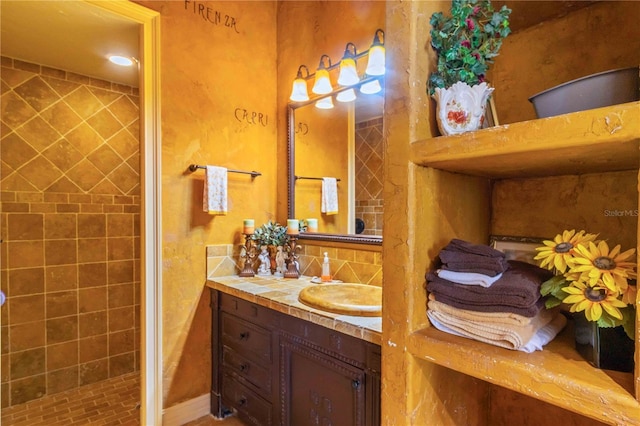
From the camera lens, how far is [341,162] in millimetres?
1970

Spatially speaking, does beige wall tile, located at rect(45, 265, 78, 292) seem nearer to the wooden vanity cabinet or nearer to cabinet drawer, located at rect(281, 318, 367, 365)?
the wooden vanity cabinet

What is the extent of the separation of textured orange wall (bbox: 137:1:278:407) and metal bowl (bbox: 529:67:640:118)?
1.76 m

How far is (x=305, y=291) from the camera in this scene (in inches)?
61.1

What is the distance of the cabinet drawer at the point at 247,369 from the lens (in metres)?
1.61

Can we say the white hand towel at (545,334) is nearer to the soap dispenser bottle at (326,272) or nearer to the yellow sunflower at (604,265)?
the yellow sunflower at (604,265)

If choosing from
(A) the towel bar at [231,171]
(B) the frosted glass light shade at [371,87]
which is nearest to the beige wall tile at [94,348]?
(A) the towel bar at [231,171]

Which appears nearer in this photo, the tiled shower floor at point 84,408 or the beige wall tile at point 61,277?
the tiled shower floor at point 84,408

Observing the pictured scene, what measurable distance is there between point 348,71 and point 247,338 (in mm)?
1508

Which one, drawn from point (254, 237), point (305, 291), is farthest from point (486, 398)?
point (254, 237)

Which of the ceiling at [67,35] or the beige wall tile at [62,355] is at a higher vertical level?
the ceiling at [67,35]

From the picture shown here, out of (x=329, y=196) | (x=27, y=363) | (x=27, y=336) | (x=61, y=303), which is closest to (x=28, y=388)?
(x=27, y=363)

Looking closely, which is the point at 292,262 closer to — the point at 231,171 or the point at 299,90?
the point at 231,171

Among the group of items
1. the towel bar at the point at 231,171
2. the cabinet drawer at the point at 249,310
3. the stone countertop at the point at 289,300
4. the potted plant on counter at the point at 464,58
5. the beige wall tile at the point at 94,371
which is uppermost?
the potted plant on counter at the point at 464,58

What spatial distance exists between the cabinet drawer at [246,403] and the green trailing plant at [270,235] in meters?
0.80
